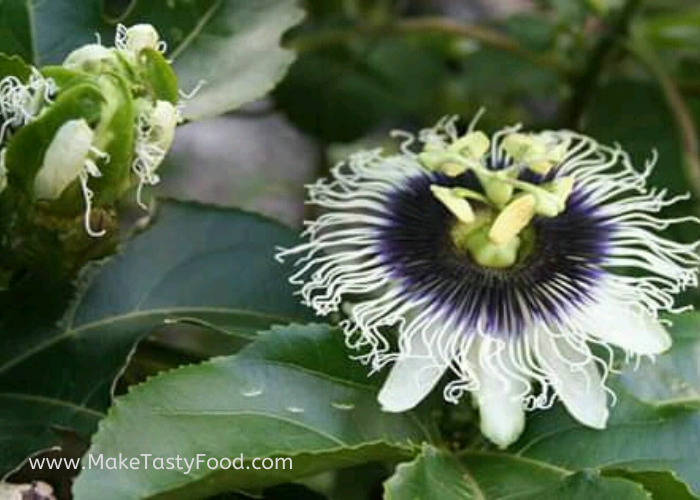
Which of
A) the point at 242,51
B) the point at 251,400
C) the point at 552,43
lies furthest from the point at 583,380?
the point at 552,43

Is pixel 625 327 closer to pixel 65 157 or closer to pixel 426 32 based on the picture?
pixel 65 157

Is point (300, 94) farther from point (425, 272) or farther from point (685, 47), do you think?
point (425, 272)

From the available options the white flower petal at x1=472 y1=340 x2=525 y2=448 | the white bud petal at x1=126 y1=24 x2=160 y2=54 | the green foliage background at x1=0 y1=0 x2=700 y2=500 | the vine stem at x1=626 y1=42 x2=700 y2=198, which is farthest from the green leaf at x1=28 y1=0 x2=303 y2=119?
the vine stem at x1=626 y1=42 x2=700 y2=198

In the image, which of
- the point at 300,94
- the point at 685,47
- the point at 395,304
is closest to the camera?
the point at 395,304

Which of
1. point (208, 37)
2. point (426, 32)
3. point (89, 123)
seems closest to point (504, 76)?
point (426, 32)

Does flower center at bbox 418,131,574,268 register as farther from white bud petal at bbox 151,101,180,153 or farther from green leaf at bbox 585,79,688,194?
green leaf at bbox 585,79,688,194

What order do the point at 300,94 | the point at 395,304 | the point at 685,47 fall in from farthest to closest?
1. the point at 300,94
2. the point at 685,47
3. the point at 395,304

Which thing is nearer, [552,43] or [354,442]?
[354,442]
